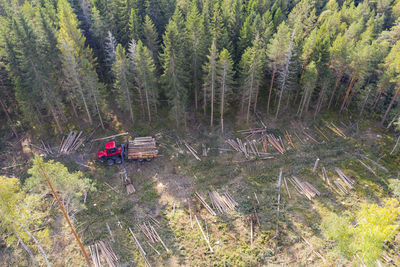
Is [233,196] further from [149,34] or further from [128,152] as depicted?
[149,34]

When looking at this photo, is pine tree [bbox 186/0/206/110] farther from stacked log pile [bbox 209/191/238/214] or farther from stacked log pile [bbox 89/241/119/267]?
stacked log pile [bbox 89/241/119/267]

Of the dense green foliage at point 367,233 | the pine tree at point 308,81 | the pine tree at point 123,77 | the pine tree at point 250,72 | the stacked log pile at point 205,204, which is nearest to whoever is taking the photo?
the dense green foliage at point 367,233

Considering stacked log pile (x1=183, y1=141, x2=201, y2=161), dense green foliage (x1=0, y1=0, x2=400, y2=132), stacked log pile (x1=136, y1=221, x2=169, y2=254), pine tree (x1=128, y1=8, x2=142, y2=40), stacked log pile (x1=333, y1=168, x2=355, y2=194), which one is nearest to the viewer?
stacked log pile (x1=136, y1=221, x2=169, y2=254)

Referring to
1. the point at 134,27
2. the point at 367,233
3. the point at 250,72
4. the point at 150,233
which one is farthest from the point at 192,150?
the point at 367,233

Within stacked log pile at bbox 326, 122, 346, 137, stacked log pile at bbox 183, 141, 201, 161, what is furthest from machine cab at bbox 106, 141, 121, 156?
stacked log pile at bbox 326, 122, 346, 137

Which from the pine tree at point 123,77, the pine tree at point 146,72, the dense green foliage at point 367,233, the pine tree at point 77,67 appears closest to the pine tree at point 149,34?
the pine tree at point 146,72

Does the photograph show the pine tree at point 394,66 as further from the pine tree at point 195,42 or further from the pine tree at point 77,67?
the pine tree at point 77,67
